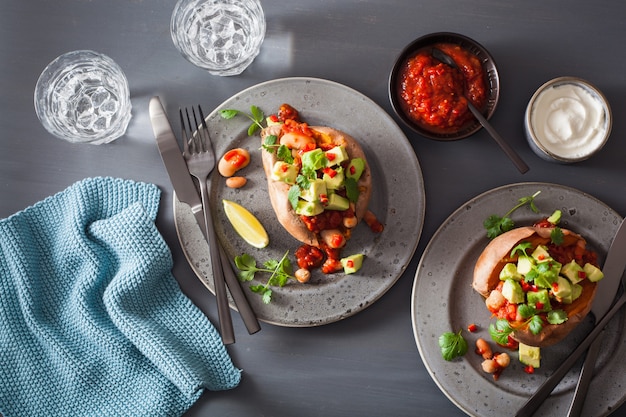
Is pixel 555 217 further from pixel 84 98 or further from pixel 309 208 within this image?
pixel 84 98

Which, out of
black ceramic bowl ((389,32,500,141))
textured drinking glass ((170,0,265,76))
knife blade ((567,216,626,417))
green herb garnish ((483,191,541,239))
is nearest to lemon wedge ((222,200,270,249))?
textured drinking glass ((170,0,265,76))

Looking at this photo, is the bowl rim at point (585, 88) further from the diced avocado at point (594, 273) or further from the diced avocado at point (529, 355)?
the diced avocado at point (529, 355)

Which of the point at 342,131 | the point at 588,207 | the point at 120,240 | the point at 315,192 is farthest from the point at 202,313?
the point at 588,207

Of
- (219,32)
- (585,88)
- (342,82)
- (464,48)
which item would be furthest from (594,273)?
(219,32)

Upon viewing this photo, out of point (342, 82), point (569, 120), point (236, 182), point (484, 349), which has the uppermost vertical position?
point (342, 82)

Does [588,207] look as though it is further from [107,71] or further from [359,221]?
[107,71]

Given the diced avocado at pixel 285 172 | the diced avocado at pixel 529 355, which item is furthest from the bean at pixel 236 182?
the diced avocado at pixel 529 355
